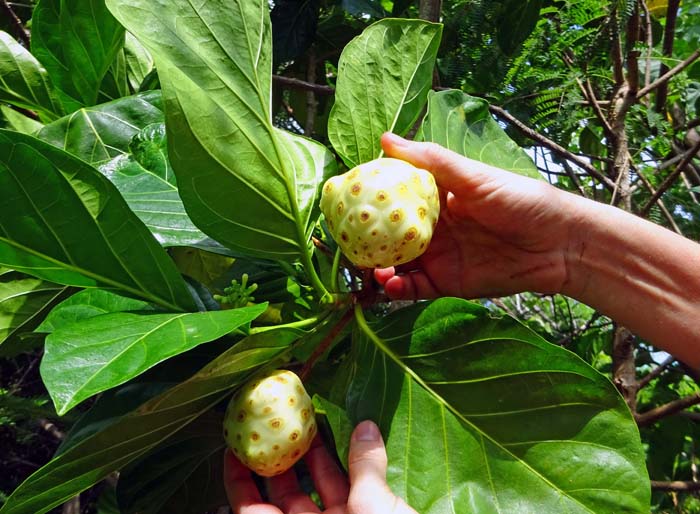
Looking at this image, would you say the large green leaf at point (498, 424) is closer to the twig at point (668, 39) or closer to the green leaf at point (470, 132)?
the green leaf at point (470, 132)

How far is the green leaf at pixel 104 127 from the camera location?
1.06 metres

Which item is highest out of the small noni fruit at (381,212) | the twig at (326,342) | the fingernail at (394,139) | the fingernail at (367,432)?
the fingernail at (394,139)

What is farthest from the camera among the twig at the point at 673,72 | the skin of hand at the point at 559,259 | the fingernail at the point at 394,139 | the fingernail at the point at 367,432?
the twig at the point at 673,72

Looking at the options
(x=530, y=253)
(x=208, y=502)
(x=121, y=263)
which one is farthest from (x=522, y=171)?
(x=208, y=502)

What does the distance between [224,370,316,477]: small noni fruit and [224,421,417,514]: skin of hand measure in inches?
3.0

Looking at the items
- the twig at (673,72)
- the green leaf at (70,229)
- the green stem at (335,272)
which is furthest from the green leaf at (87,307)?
the twig at (673,72)

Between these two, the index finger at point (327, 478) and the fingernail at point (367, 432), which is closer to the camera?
the fingernail at point (367, 432)

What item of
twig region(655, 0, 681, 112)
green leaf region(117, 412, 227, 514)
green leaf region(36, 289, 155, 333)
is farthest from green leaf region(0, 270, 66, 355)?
twig region(655, 0, 681, 112)

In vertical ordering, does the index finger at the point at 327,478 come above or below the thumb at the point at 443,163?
below

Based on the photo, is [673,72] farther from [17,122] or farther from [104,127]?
[17,122]

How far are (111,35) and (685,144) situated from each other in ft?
4.67

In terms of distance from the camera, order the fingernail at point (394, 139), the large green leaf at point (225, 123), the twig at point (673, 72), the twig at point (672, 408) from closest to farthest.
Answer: the large green leaf at point (225, 123)
the fingernail at point (394, 139)
the twig at point (672, 408)
the twig at point (673, 72)

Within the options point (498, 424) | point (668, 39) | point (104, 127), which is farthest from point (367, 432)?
point (668, 39)

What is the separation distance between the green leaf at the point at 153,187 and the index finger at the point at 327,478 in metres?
0.37
